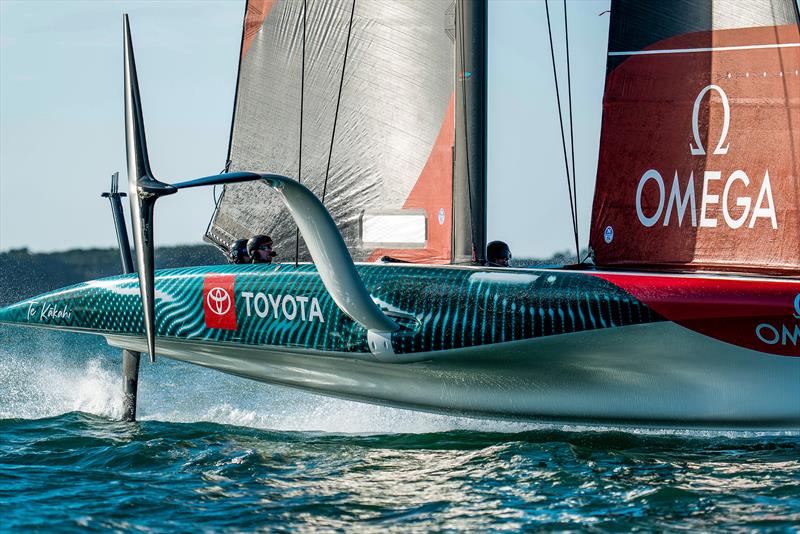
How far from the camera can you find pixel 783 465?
5.56 metres

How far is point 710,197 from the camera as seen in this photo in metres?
6.24

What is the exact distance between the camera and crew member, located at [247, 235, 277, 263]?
7.41 metres

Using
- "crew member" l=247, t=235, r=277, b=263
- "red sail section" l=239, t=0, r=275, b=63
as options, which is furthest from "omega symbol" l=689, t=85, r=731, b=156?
"red sail section" l=239, t=0, r=275, b=63

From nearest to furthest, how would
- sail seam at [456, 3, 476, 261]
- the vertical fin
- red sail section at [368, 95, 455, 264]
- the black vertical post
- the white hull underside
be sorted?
1. the vertical fin
2. the white hull underside
3. sail seam at [456, 3, 476, 261]
4. red sail section at [368, 95, 455, 264]
5. the black vertical post

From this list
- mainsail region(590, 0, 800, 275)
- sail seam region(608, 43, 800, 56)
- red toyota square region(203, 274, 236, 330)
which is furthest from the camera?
red toyota square region(203, 274, 236, 330)

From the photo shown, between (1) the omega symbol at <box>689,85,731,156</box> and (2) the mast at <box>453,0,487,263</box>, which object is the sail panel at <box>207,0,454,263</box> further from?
(1) the omega symbol at <box>689,85,731,156</box>

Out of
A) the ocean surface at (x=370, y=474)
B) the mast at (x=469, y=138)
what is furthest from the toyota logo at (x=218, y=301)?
the mast at (x=469, y=138)

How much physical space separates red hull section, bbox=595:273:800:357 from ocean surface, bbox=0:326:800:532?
696 mm

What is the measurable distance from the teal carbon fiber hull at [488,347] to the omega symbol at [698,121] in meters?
1.16

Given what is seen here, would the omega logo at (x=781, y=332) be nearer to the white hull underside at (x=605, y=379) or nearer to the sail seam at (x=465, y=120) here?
the white hull underside at (x=605, y=379)

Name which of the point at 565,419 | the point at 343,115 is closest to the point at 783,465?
the point at 565,419

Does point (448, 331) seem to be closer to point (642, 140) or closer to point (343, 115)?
point (642, 140)

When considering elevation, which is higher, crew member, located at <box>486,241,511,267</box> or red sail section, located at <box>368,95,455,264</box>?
red sail section, located at <box>368,95,455,264</box>

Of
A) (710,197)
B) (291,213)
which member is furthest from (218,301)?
(710,197)
